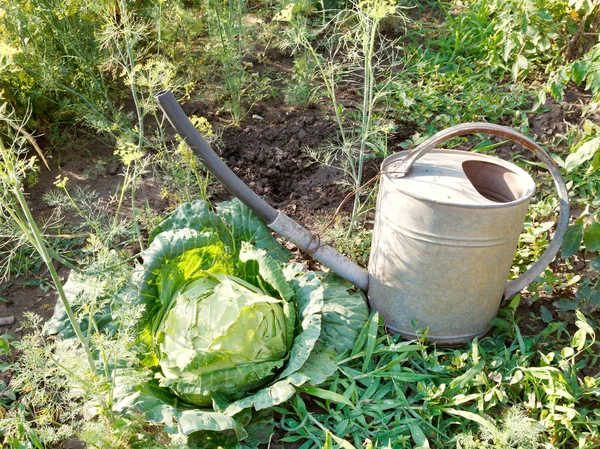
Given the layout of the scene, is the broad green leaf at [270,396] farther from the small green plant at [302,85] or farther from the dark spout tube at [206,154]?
the small green plant at [302,85]

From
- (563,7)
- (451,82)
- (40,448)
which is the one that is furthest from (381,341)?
(563,7)

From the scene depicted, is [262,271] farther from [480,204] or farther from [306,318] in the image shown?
[480,204]

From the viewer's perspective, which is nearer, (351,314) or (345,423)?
(345,423)

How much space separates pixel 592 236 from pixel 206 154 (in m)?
1.74

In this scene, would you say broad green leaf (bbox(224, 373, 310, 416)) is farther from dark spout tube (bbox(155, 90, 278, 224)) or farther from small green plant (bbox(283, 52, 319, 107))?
small green plant (bbox(283, 52, 319, 107))

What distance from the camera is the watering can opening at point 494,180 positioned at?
249cm

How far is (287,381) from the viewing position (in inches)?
84.4

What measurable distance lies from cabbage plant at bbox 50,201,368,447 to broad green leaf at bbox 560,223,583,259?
0.96m

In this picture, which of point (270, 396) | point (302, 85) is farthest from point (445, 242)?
point (302, 85)

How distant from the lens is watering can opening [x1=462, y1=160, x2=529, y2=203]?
2.49 meters

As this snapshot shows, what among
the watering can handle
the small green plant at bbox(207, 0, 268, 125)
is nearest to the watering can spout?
the watering can handle

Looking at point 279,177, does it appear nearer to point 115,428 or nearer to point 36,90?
point 36,90

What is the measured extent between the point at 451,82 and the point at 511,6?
637 mm

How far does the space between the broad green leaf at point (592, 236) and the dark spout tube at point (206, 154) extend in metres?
1.40
